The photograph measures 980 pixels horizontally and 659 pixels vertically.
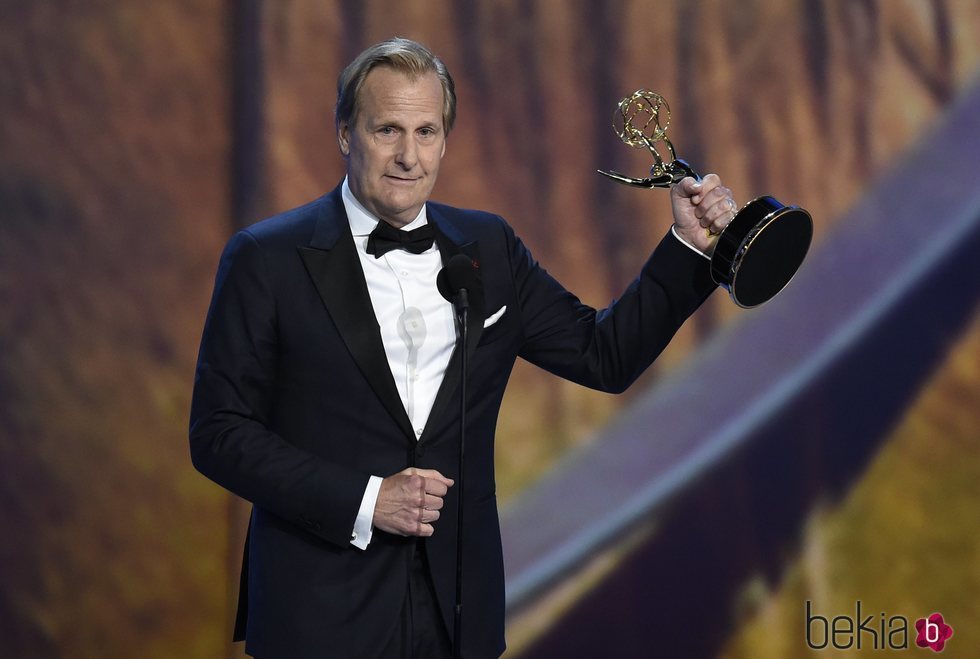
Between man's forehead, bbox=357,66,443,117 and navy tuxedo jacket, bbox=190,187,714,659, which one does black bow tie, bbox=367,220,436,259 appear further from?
man's forehead, bbox=357,66,443,117

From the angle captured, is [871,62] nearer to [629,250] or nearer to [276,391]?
[629,250]

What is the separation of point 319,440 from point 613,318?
61 centimetres

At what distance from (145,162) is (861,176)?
6.87ft

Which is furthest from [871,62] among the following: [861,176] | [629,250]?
[629,250]

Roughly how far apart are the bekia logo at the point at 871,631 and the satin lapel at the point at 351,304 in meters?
1.94

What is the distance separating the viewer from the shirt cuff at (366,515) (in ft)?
5.81

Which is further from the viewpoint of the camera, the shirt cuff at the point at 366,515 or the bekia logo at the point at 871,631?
the bekia logo at the point at 871,631

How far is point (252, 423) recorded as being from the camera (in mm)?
1819

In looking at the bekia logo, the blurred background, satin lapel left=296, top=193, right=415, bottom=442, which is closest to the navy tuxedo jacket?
satin lapel left=296, top=193, right=415, bottom=442

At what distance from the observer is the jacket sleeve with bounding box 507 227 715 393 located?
2027 mm

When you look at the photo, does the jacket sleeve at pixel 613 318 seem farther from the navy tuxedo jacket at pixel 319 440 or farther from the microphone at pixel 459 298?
the microphone at pixel 459 298

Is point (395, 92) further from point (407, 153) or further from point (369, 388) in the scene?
point (369, 388)

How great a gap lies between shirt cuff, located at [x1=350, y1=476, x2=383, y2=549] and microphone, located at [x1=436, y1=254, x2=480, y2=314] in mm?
306

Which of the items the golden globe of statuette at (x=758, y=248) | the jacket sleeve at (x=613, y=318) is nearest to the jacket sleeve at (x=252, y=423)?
the jacket sleeve at (x=613, y=318)
